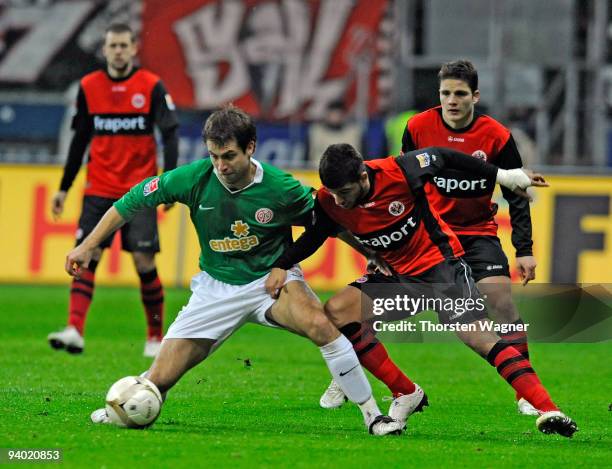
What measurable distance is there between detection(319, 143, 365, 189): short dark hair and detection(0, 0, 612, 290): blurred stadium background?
464 inches

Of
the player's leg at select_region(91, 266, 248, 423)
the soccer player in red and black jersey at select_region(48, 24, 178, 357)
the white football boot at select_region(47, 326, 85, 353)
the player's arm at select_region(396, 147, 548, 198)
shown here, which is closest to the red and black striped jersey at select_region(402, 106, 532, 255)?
the player's arm at select_region(396, 147, 548, 198)

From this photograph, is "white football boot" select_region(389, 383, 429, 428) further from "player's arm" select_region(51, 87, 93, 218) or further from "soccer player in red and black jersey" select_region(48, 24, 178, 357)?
"player's arm" select_region(51, 87, 93, 218)

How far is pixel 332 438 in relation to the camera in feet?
22.6

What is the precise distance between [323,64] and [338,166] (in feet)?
49.1

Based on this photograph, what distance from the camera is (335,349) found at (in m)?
6.97

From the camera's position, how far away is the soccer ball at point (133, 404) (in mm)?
6914

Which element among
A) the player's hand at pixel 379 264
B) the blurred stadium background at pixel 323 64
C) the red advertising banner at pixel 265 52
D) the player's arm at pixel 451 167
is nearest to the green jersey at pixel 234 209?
the player's hand at pixel 379 264

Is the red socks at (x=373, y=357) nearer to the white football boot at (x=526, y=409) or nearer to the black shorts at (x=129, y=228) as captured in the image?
the white football boot at (x=526, y=409)

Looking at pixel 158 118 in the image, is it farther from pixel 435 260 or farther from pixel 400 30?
pixel 400 30

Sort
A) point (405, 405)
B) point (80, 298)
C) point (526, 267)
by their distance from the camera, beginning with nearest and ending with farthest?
point (405, 405), point (526, 267), point (80, 298)

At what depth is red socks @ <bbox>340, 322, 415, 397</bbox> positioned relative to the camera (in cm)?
730

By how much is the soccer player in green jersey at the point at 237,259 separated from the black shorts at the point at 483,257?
133 centimetres

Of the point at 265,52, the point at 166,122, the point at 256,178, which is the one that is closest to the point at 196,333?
the point at 256,178

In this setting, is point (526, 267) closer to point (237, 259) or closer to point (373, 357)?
point (373, 357)
